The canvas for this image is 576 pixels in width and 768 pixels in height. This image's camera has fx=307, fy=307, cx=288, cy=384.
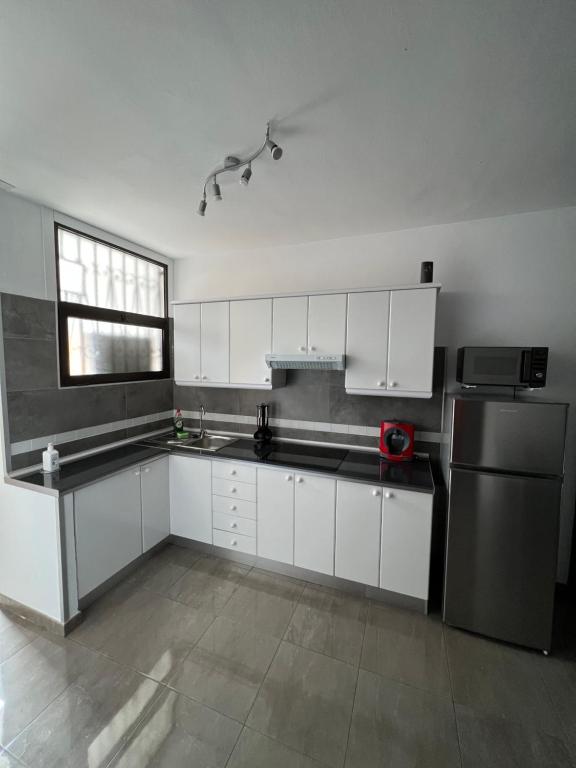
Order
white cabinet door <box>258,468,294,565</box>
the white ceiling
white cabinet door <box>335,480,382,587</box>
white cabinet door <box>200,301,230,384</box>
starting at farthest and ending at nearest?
white cabinet door <box>200,301,230,384</box>
white cabinet door <box>258,468,294,565</box>
white cabinet door <box>335,480,382,587</box>
the white ceiling

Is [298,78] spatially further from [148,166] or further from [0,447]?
[0,447]

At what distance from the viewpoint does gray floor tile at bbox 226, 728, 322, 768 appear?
1237 millimetres

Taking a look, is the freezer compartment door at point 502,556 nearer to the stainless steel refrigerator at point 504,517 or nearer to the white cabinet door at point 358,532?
the stainless steel refrigerator at point 504,517

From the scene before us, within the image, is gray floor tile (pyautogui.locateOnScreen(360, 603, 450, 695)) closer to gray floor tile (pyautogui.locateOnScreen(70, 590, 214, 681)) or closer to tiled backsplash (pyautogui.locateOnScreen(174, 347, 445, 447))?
gray floor tile (pyautogui.locateOnScreen(70, 590, 214, 681))

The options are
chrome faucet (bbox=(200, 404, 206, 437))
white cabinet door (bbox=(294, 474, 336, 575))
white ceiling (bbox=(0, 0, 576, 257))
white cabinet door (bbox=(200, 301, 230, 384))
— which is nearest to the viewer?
white ceiling (bbox=(0, 0, 576, 257))

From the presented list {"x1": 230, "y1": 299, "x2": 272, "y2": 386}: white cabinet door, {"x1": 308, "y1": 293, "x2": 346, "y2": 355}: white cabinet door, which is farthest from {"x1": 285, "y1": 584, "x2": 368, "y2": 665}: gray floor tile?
{"x1": 308, "y1": 293, "x2": 346, "y2": 355}: white cabinet door

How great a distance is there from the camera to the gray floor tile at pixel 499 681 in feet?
4.70

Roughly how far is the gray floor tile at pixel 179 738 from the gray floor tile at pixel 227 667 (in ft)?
0.17

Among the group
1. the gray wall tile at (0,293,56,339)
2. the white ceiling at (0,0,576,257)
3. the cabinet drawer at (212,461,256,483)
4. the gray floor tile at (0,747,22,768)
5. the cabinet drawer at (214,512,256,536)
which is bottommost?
the gray floor tile at (0,747,22,768)

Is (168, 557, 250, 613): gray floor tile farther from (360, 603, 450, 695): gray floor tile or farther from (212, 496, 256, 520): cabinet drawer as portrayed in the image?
(360, 603, 450, 695): gray floor tile

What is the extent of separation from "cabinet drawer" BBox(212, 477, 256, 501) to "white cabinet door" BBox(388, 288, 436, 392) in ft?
4.35

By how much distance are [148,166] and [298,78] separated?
96 cm

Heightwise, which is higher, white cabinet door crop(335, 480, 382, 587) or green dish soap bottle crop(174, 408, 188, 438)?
green dish soap bottle crop(174, 408, 188, 438)

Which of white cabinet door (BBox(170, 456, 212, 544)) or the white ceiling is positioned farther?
white cabinet door (BBox(170, 456, 212, 544))
